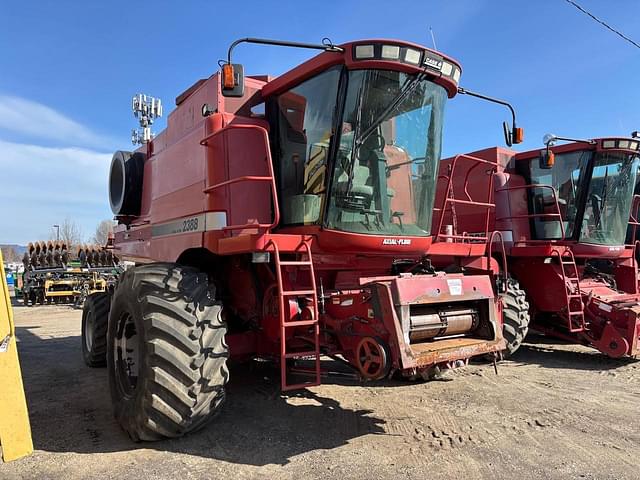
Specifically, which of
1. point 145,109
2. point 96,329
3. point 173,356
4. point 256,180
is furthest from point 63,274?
point 256,180

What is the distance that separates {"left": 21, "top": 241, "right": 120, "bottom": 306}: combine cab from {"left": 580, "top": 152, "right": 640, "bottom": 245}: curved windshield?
1481 centimetres

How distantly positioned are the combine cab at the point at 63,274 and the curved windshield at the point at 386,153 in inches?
598

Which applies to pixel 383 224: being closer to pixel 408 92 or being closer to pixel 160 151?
pixel 408 92

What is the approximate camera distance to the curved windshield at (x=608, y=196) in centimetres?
823

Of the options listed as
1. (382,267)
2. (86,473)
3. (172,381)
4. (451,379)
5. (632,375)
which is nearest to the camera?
(86,473)

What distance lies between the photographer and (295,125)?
449 centimetres

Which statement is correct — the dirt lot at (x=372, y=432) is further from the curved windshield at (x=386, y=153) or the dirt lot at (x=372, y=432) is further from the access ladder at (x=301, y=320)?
the curved windshield at (x=386, y=153)

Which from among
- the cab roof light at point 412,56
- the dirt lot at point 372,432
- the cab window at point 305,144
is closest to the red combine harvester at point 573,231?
the dirt lot at point 372,432

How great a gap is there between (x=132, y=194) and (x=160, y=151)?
3.84ft

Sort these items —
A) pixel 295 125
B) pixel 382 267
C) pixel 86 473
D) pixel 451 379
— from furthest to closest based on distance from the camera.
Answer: pixel 451 379, pixel 382 267, pixel 295 125, pixel 86 473

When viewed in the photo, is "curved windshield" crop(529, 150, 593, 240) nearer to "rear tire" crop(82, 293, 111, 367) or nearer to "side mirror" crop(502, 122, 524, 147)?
"side mirror" crop(502, 122, 524, 147)

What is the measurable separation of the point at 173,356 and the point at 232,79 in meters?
2.10

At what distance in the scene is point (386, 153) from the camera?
4211mm

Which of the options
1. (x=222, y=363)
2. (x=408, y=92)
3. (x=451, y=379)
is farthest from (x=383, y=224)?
(x=451, y=379)
